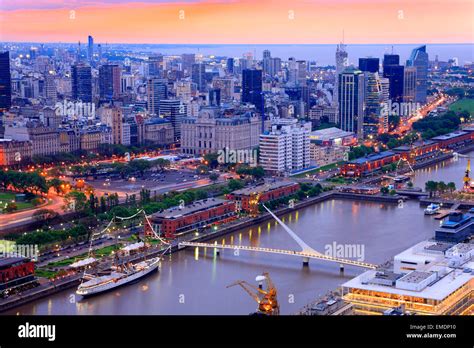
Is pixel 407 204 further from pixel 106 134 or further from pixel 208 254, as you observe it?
pixel 106 134

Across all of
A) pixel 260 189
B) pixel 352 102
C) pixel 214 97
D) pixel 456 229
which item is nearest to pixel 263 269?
pixel 456 229

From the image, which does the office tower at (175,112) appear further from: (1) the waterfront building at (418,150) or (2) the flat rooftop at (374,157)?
(1) the waterfront building at (418,150)

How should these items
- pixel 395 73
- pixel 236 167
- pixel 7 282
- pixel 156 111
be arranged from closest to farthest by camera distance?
1. pixel 7 282
2. pixel 236 167
3. pixel 156 111
4. pixel 395 73

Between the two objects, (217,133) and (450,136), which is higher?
(217,133)

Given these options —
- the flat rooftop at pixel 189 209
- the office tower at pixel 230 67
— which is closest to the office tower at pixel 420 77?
the office tower at pixel 230 67
